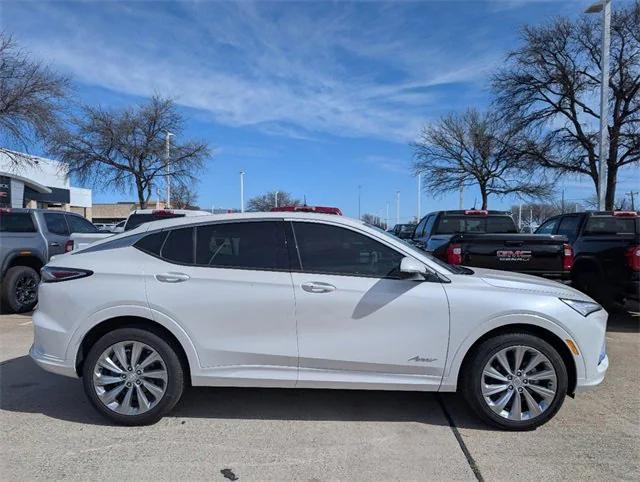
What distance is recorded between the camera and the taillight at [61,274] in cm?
437

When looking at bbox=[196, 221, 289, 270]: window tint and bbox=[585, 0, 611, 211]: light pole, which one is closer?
bbox=[196, 221, 289, 270]: window tint

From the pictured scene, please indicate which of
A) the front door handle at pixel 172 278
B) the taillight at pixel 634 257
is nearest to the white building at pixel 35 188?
the front door handle at pixel 172 278

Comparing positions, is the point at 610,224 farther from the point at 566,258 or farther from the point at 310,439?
the point at 310,439

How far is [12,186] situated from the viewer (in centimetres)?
3788

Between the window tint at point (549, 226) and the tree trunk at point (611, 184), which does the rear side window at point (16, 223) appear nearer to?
the window tint at point (549, 226)

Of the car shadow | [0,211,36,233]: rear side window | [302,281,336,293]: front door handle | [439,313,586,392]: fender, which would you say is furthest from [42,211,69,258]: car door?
[439,313,586,392]: fender

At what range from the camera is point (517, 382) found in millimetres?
4191

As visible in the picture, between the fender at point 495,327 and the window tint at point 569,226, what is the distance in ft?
19.2

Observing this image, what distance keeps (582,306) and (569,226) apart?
6.01 metres

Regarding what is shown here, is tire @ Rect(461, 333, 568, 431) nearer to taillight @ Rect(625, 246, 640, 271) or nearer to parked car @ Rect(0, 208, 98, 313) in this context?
taillight @ Rect(625, 246, 640, 271)

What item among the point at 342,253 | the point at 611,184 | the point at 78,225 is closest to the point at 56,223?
the point at 78,225

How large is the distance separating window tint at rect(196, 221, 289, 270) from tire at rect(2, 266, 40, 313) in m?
6.15

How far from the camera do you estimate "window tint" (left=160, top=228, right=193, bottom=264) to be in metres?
4.42

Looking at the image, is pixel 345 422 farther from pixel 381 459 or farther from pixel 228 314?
pixel 228 314
